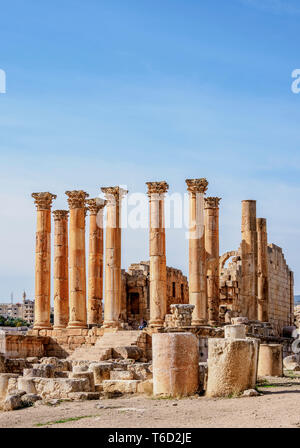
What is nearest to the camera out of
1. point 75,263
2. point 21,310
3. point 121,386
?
point 121,386

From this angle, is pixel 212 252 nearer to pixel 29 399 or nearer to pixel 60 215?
pixel 60 215

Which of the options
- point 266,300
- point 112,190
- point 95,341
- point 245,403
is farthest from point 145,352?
point 245,403

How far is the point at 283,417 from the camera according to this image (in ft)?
42.2

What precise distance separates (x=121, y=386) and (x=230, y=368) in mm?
3746

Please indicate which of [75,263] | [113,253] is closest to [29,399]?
[113,253]

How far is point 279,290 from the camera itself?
155ft

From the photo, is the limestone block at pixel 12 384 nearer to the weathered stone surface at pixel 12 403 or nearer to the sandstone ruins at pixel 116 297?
the sandstone ruins at pixel 116 297

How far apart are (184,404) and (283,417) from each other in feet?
9.12

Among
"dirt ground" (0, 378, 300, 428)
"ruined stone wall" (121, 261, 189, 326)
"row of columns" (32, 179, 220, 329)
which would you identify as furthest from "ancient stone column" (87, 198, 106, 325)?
"dirt ground" (0, 378, 300, 428)

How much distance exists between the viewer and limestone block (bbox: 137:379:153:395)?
17.5 m

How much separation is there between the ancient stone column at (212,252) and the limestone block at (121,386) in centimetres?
1743

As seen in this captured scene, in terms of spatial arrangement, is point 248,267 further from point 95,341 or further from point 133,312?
point 133,312

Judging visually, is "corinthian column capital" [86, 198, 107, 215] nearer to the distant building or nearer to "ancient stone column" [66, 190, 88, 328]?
"ancient stone column" [66, 190, 88, 328]

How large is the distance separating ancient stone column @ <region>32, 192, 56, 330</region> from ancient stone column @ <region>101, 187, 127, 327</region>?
3134 mm
